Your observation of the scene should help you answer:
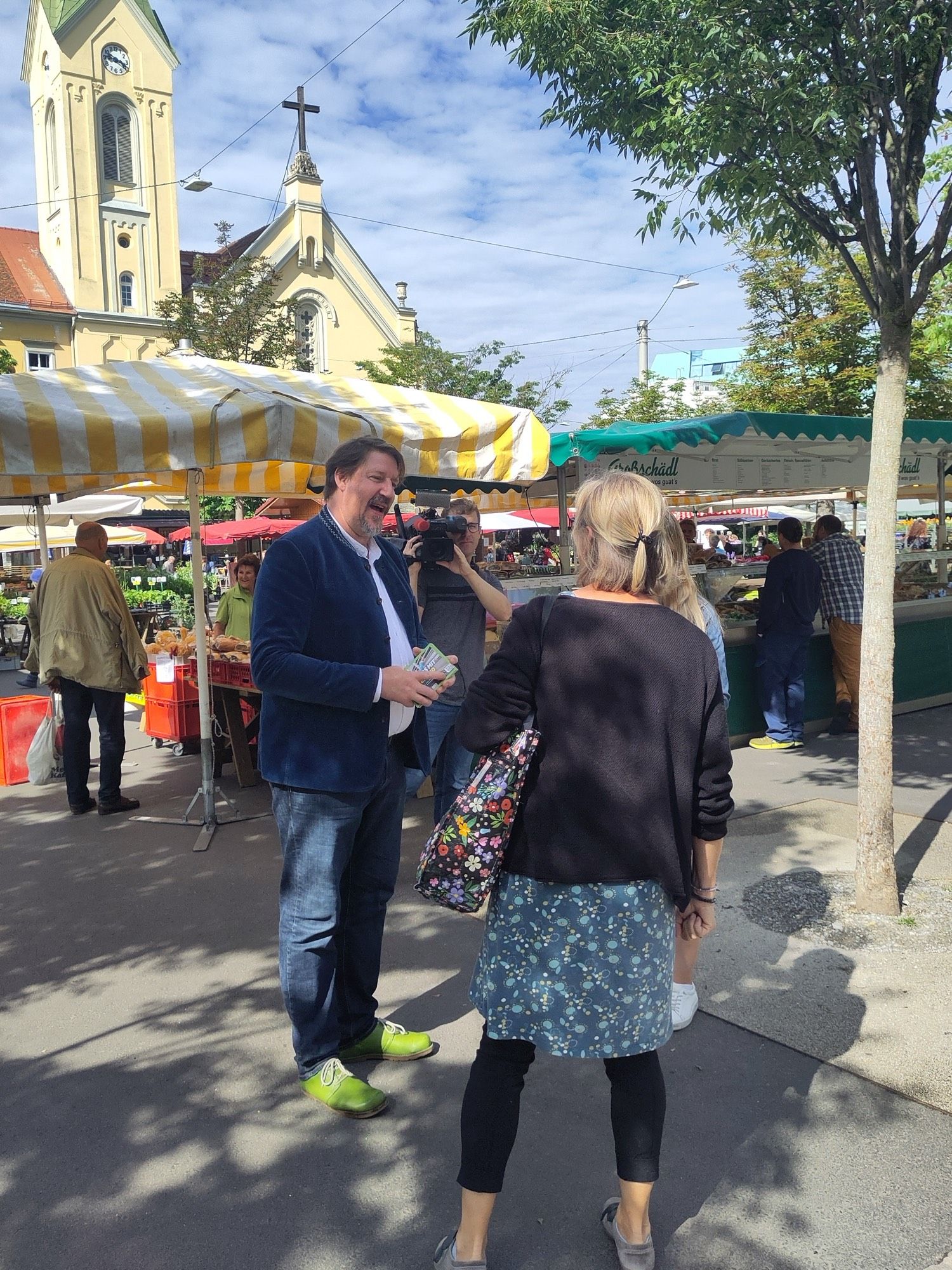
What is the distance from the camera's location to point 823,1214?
2410 millimetres

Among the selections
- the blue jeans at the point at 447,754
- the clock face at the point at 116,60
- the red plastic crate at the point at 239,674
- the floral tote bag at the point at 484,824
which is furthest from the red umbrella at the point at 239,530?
the clock face at the point at 116,60

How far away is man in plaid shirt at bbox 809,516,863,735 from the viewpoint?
326 inches

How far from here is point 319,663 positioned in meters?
2.60

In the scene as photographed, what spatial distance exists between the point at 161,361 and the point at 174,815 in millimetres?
2871

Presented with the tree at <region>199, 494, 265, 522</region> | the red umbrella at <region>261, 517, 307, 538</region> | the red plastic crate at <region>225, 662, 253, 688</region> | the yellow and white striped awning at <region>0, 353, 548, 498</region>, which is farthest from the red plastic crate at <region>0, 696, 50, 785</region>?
the tree at <region>199, 494, 265, 522</region>

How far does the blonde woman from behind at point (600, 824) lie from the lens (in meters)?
2.00

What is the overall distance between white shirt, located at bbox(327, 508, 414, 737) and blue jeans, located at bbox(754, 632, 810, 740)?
5456 millimetres

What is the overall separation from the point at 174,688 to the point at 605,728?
20.7 ft

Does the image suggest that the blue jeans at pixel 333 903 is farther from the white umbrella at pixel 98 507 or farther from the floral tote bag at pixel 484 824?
the white umbrella at pixel 98 507

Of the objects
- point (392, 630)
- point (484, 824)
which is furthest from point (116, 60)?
point (484, 824)

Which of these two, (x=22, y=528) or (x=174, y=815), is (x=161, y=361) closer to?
(x=174, y=815)

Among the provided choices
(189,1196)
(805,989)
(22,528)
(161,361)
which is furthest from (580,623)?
(22,528)

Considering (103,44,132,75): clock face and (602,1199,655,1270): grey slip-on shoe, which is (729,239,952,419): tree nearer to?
(602,1199,655,1270): grey slip-on shoe

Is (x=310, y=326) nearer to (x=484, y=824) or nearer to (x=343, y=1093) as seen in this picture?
(x=343, y=1093)
